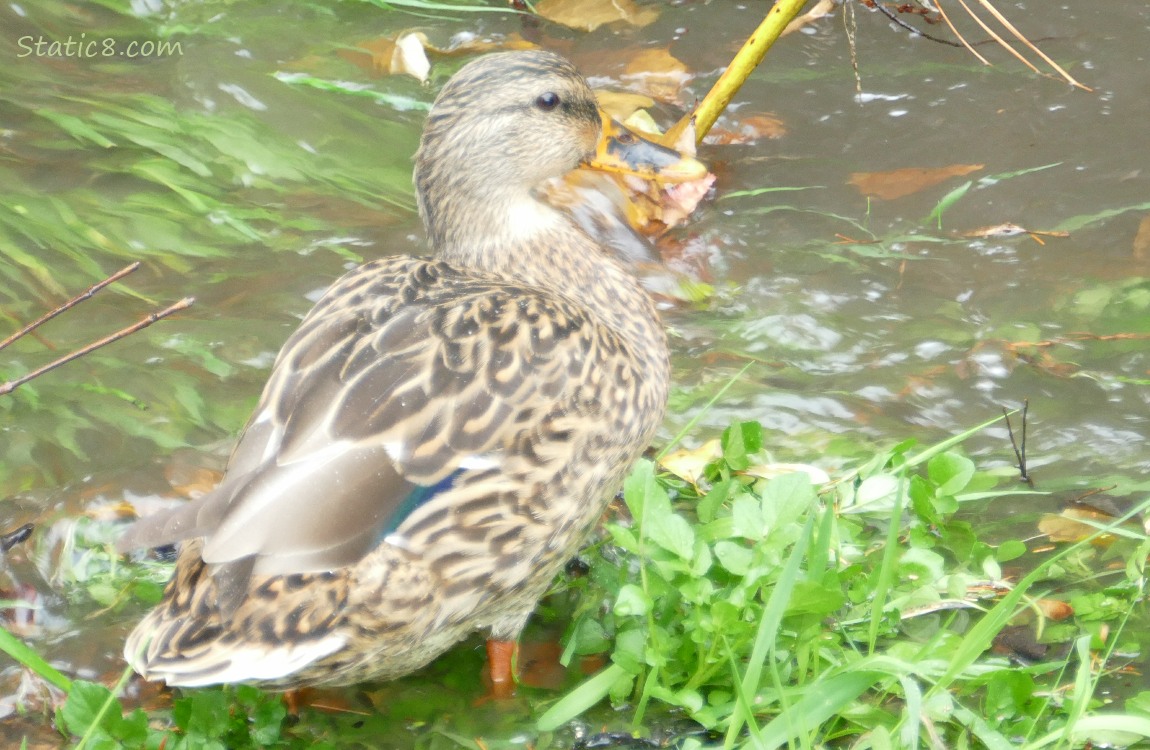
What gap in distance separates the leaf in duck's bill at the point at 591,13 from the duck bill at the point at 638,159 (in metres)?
1.73

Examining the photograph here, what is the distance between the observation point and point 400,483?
229 cm

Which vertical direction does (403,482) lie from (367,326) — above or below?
below

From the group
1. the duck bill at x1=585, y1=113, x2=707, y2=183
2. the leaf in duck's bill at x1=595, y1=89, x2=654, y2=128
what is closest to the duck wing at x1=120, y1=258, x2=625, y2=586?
the duck bill at x1=585, y1=113, x2=707, y2=183

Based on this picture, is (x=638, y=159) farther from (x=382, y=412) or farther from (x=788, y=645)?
(x=788, y=645)

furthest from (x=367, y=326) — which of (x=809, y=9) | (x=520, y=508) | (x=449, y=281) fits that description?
(x=809, y=9)

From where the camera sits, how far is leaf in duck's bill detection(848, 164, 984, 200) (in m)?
4.24

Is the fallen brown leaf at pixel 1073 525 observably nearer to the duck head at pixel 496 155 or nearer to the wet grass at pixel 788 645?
the wet grass at pixel 788 645

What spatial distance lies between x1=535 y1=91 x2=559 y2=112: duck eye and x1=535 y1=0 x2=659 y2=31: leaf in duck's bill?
1954mm

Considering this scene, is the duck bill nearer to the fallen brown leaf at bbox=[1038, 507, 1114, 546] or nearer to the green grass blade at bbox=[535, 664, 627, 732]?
the fallen brown leaf at bbox=[1038, 507, 1114, 546]

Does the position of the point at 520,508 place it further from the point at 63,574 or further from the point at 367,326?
the point at 63,574

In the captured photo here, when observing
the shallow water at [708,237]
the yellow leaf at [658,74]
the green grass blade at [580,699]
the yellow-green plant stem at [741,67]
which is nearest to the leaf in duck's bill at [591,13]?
the shallow water at [708,237]

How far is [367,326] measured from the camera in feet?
8.49

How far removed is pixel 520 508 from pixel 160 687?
87 centimetres

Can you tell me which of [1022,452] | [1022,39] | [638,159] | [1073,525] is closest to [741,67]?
[638,159]
